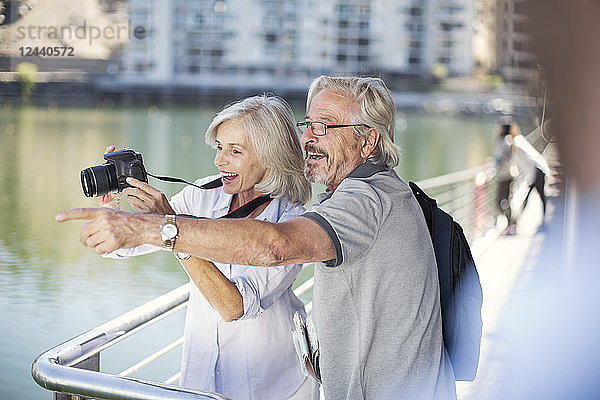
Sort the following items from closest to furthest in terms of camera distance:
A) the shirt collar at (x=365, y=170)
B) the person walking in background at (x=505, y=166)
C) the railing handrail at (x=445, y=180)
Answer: the shirt collar at (x=365, y=170), the railing handrail at (x=445, y=180), the person walking in background at (x=505, y=166)

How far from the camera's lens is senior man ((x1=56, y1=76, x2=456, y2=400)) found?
0.88m

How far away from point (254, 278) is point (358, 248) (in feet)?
1.12

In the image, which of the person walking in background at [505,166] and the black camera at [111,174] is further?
the person walking in background at [505,166]

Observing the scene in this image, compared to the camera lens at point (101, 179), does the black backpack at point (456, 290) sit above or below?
below

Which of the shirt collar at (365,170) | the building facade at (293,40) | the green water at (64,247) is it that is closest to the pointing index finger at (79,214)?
the shirt collar at (365,170)

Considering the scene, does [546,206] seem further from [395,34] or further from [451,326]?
[395,34]

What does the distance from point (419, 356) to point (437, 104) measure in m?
49.0

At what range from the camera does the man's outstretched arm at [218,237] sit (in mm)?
826

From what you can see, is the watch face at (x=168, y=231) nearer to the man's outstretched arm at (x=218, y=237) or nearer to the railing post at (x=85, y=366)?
the man's outstretched arm at (x=218, y=237)

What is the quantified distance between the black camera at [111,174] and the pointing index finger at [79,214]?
276 millimetres

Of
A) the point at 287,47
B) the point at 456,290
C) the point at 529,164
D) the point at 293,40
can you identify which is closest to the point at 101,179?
the point at 456,290

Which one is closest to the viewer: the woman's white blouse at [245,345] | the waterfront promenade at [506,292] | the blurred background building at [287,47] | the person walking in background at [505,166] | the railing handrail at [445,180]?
the woman's white blouse at [245,345]

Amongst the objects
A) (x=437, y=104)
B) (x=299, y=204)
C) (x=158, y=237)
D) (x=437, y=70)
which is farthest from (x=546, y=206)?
(x=437, y=70)

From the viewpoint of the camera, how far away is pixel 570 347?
0.56 metres
